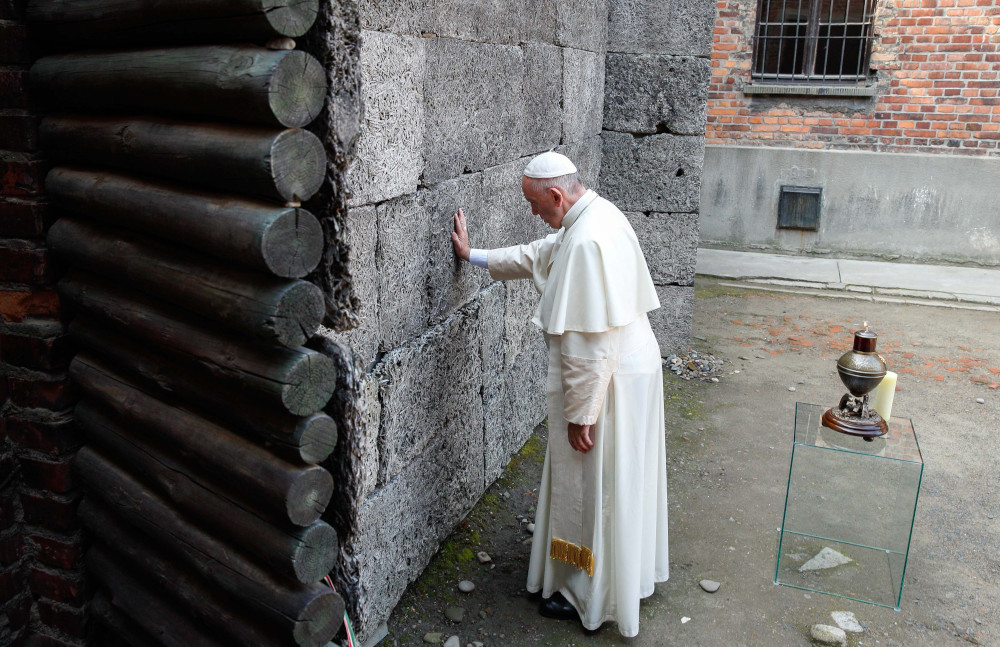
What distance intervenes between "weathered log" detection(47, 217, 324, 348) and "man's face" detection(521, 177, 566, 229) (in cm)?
141

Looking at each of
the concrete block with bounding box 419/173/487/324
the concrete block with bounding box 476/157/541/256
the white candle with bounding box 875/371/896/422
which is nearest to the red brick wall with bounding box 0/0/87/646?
the concrete block with bounding box 419/173/487/324

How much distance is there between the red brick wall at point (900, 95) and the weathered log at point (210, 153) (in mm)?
8656

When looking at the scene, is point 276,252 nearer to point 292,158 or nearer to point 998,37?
point 292,158

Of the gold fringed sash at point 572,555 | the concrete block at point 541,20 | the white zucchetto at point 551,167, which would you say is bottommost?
the gold fringed sash at point 572,555

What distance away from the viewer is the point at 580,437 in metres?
3.29

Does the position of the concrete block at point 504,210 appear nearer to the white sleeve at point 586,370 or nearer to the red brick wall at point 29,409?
the white sleeve at point 586,370

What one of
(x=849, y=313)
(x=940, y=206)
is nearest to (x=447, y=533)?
(x=849, y=313)

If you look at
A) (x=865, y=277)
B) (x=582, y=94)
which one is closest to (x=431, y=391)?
(x=582, y=94)

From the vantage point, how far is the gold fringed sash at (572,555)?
3406 mm

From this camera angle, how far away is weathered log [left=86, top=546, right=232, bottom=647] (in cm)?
279

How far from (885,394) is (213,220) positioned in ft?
10.6

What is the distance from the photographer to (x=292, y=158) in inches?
83.7

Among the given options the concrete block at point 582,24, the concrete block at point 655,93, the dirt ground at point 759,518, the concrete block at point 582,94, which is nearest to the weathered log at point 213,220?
the dirt ground at point 759,518

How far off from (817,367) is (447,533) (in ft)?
13.1
